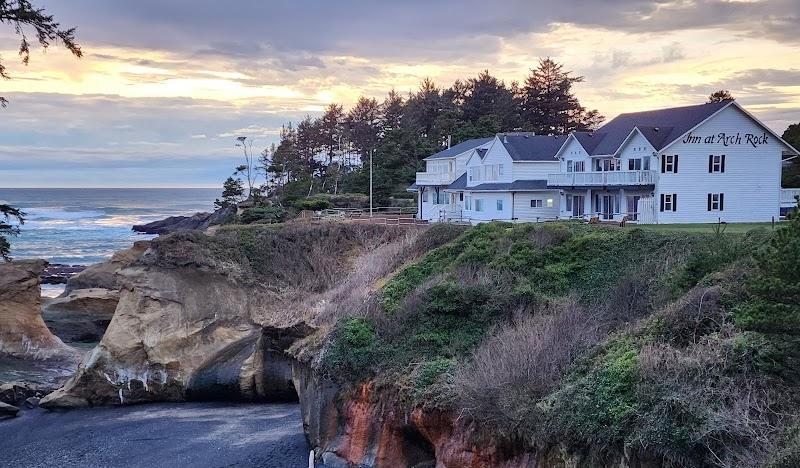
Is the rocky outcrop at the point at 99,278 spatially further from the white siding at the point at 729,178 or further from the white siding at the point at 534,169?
the white siding at the point at 729,178

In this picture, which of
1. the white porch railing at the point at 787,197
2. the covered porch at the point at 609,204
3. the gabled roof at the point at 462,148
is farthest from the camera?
the gabled roof at the point at 462,148

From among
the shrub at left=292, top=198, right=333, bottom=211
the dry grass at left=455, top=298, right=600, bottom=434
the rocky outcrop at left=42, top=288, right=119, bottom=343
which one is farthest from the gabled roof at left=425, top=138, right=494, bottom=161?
the dry grass at left=455, top=298, right=600, bottom=434

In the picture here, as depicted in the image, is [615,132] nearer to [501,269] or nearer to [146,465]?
[501,269]

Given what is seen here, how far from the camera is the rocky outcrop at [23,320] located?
1411 inches

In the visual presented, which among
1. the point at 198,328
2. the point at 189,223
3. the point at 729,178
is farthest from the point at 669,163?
the point at 189,223

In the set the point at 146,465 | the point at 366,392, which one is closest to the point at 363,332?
the point at 366,392

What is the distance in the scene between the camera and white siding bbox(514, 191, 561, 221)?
46.2 meters

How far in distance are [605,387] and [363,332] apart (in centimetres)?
932

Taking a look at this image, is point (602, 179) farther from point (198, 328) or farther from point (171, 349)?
point (171, 349)

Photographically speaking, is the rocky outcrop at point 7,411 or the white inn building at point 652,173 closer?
the rocky outcrop at point 7,411

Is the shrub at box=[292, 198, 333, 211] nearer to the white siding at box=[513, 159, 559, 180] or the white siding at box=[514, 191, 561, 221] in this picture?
the white siding at box=[513, 159, 559, 180]

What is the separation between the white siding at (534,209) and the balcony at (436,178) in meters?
9.91

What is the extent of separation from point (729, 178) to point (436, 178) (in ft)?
75.7

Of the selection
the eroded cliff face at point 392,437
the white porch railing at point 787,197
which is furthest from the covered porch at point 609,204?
the eroded cliff face at point 392,437
